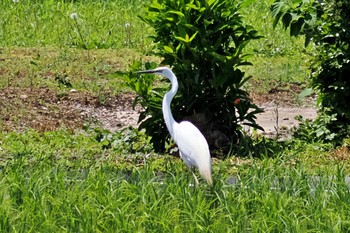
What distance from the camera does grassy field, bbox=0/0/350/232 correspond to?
17.3ft

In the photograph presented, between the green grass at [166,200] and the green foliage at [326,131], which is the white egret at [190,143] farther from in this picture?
the green foliage at [326,131]

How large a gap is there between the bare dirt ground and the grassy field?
0.07 ft

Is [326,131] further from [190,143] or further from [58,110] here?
[58,110]

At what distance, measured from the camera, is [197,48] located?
24.8ft

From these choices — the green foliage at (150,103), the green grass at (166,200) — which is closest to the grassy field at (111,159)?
the green grass at (166,200)

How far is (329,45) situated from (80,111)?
2423 millimetres

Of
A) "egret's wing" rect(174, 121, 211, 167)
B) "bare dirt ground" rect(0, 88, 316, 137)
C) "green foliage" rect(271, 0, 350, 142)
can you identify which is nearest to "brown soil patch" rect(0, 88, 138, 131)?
"bare dirt ground" rect(0, 88, 316, 137)

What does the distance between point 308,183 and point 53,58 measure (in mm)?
5642

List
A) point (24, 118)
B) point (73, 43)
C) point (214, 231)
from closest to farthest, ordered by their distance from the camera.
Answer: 1. point (214, 231)
2. point (24, 118)
3. point (73, 43)

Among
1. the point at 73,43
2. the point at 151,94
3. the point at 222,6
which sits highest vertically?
the point at 222,6

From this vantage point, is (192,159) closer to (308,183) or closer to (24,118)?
(308,183)

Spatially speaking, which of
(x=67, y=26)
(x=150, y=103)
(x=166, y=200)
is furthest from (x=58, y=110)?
(x=166, y=200)

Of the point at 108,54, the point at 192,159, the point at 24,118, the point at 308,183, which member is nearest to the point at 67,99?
the point at 24,118

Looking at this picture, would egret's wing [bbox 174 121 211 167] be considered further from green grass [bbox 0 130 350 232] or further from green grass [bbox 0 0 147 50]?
green grass [bbox 0 0 147 50]
